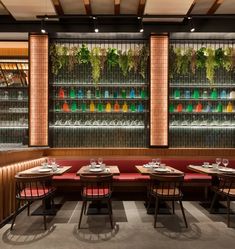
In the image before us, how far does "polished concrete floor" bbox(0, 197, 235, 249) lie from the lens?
3.67 metres

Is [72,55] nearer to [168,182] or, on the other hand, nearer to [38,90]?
[38,90]

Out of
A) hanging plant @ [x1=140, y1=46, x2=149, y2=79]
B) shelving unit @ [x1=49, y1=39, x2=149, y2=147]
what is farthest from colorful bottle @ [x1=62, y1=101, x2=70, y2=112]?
hanging plant @ [x1=140, y1=46, x2=149, y2=79]

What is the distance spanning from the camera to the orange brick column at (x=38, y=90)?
21.6 ft

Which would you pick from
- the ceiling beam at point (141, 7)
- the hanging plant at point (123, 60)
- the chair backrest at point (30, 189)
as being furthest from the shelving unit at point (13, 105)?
the ceiling beam at point (141, 7)

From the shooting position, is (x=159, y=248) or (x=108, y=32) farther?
(x=108, y=32)

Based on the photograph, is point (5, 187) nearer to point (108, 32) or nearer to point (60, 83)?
point (60, 83)

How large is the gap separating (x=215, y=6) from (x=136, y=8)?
5.60 ft

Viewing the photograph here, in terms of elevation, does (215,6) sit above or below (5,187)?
above

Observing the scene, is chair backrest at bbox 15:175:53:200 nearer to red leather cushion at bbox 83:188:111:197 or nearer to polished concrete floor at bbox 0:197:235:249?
polished concrete floor at bbox 0:197:235:249

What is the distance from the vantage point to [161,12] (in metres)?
6.24

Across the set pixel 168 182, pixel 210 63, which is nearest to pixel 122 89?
pixel 210 63

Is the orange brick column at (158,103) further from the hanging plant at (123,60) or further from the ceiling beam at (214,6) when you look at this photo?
the ceiling beam at (214,6)

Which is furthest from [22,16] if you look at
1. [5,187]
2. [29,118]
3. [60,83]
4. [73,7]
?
[5,187]

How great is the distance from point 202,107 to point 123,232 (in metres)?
4.06
